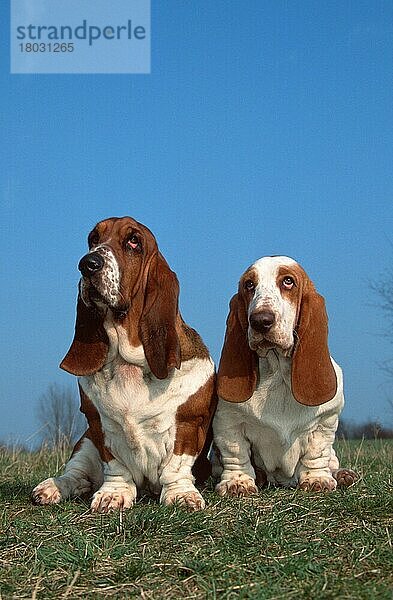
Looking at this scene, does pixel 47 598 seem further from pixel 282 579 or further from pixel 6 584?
pixel 282 579

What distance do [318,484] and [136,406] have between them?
137 centimetres

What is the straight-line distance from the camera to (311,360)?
5652mm

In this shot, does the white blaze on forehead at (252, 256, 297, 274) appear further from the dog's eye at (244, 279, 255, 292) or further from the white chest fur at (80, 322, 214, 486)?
the white chest fur at (80, 322, 214, 486)

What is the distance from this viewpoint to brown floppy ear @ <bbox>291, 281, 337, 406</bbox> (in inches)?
221

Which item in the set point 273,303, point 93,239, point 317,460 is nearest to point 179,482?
point 317,460

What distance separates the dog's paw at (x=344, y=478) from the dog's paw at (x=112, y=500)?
1542 mm

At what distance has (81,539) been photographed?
4160 millimetres

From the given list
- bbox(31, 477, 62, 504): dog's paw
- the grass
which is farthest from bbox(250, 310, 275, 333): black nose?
bbox(31, 477, 62, 504): dog's paw

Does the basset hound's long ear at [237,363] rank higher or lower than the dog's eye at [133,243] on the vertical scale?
lower

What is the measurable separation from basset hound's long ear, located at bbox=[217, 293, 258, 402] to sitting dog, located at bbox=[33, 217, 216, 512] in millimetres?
163

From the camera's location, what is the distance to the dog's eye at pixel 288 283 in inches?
220

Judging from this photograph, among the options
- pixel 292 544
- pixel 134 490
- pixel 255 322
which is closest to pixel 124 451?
pixel 134 490

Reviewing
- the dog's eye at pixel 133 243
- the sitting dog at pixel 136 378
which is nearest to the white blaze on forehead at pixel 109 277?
the sitting dog at pixel 136 378

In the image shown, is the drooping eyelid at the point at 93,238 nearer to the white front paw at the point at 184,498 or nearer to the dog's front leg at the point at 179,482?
the dog's front leg at the point at 179,482
